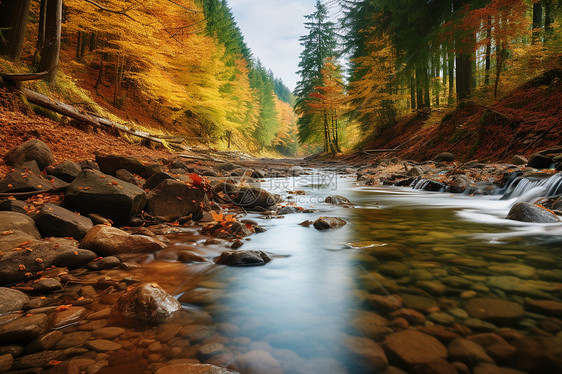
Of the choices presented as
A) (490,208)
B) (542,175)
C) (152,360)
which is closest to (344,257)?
(152,360)

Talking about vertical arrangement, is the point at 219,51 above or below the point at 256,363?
above

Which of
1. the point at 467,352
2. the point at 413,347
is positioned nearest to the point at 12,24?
the point at 413,347

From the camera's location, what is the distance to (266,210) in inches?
212

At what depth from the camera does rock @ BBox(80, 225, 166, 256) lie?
8.51 feet

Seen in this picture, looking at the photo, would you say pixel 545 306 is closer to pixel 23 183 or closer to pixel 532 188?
pixel 532 188

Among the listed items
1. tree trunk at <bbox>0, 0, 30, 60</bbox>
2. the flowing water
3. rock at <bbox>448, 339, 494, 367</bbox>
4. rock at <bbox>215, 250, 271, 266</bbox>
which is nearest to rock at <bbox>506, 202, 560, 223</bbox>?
the flowing water

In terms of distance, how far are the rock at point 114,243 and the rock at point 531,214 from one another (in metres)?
4.76

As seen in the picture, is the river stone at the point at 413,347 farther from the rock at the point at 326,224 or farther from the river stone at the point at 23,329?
the rock at the point at 326,224

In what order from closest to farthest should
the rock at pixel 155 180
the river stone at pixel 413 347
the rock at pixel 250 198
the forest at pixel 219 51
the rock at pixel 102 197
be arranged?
the river stone at pixel 413 347, the rock at pixel 102 197, the rock at pixel 155 180, the rock at pixel 250 198, the forest at pixel 219 51

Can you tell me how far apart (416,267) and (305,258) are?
3.47 feet

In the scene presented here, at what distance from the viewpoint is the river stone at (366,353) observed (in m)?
1.26

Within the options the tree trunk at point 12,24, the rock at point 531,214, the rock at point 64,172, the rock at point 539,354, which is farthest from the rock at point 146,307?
the tree trunk at point 12,24

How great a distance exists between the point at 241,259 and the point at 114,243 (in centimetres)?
127

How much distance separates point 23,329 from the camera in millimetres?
1379
